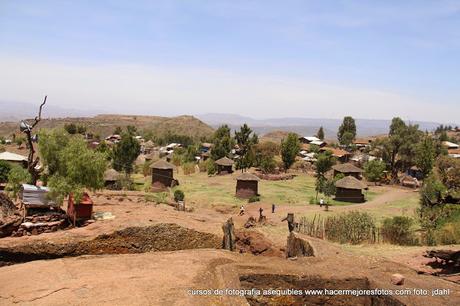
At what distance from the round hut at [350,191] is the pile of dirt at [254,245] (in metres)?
25.8

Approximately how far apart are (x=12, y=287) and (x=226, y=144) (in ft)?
174

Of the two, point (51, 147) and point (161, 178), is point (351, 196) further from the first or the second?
point (51, 147)

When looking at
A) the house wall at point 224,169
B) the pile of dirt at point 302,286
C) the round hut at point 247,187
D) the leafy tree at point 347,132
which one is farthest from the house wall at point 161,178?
the leafy tree at point 347,132

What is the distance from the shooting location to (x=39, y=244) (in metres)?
12.7

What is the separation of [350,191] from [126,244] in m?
29.7

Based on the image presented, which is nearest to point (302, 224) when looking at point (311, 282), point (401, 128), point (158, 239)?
point (158, 239)

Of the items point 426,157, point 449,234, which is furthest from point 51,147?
point 426,157

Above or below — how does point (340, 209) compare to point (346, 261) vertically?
below

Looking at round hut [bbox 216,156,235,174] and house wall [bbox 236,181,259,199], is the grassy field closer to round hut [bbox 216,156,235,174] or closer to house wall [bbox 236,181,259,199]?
house wall [bbox 236,181,259,199]

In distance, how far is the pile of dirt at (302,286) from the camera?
9.82m

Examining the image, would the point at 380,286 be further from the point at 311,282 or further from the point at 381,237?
the point at 381,237

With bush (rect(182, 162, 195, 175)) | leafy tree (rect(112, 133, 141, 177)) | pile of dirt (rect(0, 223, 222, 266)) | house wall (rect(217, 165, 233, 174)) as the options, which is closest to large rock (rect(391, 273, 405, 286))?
pile of dirt (rect(0, 223, 222, 266))

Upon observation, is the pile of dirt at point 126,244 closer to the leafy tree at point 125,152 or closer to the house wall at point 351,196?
the house wall at point 351,196

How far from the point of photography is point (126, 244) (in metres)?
13.5
